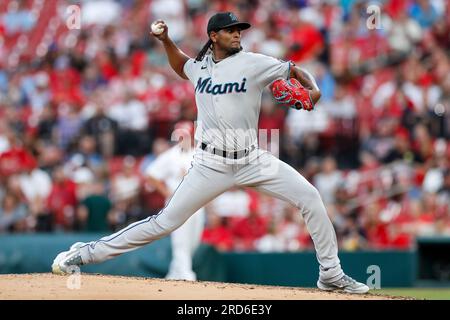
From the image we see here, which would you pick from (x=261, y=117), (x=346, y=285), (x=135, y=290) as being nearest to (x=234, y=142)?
(x=135, y=290)

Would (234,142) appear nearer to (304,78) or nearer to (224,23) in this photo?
(304,78)

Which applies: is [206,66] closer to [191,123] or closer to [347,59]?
[191,123]

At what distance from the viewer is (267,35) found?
54.7 feet

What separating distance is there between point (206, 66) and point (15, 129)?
30.0 feet

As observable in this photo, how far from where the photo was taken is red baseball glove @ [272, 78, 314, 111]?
7344 millimetres

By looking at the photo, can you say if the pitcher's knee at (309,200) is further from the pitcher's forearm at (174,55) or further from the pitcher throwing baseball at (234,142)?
the pitcher's forearm at (174,55)

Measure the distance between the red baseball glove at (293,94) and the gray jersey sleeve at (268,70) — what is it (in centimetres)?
7

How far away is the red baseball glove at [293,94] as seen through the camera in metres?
7.34

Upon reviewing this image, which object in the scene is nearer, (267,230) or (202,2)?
(267,230)

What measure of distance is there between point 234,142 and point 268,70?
1.89 feet

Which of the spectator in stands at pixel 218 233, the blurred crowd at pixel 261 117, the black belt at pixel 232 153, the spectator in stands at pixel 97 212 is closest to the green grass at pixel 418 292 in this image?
the blurred crowd at pixel 261 117
